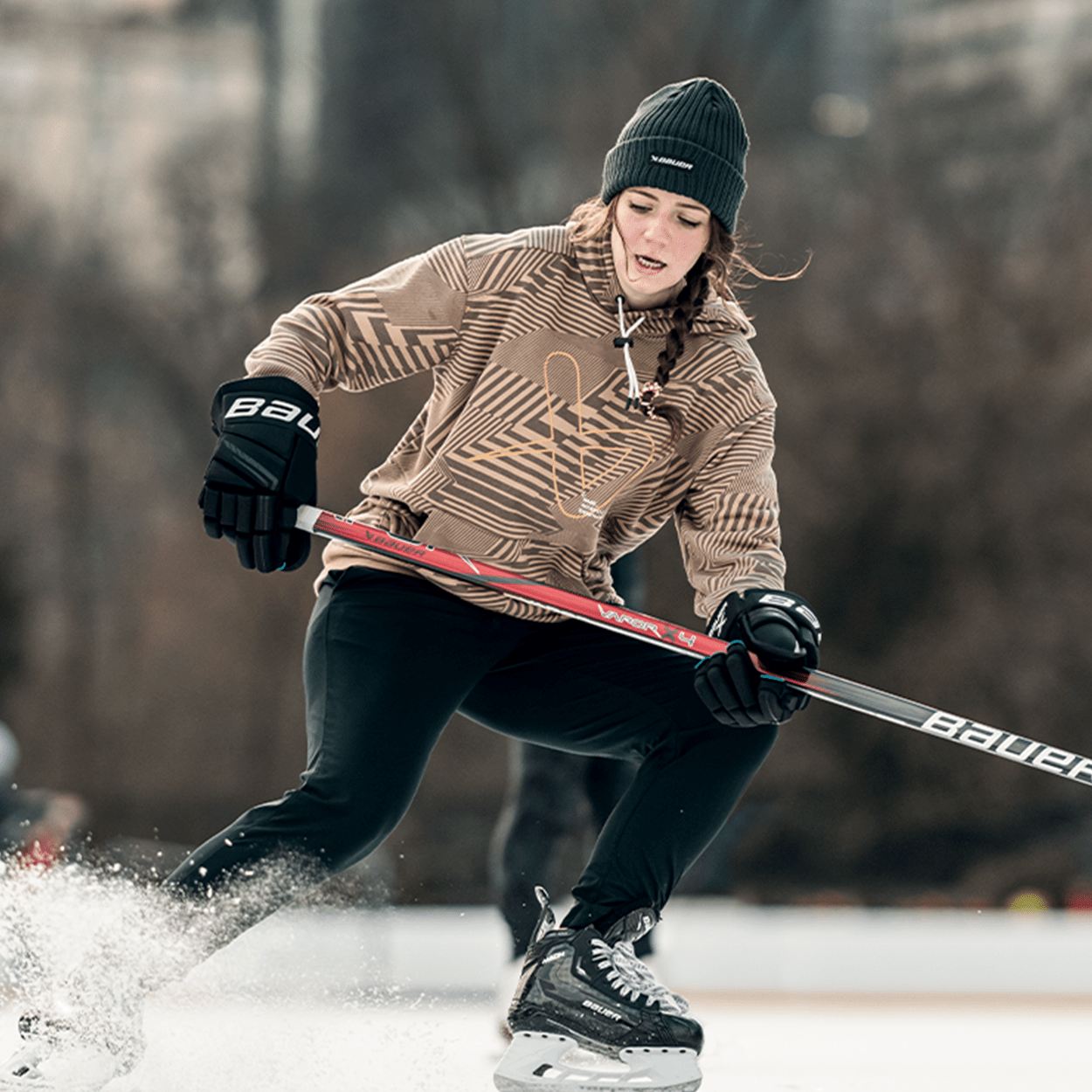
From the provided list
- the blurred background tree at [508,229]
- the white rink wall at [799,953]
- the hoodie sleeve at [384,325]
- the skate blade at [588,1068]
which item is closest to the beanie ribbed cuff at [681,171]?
the hoodie sleeve at [384,325]

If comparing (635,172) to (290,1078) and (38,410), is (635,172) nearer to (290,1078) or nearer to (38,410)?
(290,1078)

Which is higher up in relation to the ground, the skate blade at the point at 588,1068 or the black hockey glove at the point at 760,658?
the black hockey glove at the point at 760,658

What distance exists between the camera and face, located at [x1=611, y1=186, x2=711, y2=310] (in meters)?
1.67

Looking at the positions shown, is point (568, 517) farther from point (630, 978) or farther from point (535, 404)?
point (630, 978)

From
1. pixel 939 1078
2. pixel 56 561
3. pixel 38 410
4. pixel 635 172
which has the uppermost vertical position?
pixel 635 172

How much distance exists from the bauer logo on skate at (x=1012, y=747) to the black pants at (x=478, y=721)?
210 mm

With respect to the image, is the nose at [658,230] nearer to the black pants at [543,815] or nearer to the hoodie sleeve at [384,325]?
the hoodie sleeve at [384,325]

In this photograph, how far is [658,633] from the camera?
171 centimetres

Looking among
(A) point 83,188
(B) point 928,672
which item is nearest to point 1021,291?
(B) point 928,672

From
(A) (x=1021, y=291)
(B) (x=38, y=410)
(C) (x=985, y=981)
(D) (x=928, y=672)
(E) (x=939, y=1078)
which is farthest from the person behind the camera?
(B) (x=38, y=410)

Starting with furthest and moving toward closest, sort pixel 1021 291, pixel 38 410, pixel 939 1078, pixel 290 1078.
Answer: pixel 38 410 → pixel 1021 291 → pixel 939 1078 → pixel 290 1078

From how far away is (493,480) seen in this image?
1.71m

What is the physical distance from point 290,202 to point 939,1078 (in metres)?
10.0

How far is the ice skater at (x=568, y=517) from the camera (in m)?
1.57
